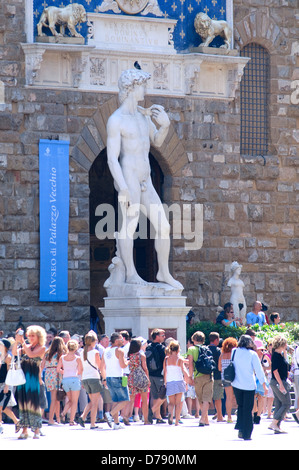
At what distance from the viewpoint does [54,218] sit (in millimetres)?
24500

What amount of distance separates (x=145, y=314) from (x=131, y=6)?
7.52 m

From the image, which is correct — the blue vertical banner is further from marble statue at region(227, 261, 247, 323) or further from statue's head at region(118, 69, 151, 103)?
statue's head at region(118, 69, 151, 103)

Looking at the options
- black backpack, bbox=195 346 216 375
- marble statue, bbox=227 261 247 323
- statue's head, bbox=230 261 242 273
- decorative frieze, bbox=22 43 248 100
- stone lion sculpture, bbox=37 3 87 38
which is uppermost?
stone lion sculpture, bbox=37 3 87 38

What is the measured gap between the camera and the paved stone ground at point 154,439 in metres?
14.9

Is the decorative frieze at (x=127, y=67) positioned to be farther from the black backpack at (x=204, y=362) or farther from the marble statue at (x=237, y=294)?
the black backpack at (x=204, y=362)

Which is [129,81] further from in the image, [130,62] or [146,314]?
[130,62]

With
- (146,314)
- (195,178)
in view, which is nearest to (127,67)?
(195,178)

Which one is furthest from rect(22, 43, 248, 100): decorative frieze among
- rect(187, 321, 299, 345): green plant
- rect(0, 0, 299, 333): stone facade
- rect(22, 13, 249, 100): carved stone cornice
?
rect(187, 321, 299, 345): green plant

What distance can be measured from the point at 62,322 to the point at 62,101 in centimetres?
431

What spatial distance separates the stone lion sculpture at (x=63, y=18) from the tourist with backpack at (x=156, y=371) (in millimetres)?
7753

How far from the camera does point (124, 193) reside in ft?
69.1

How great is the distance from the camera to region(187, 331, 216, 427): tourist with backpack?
18.8 meters

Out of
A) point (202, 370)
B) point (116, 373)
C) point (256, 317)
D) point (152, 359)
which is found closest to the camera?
point (116, 373)

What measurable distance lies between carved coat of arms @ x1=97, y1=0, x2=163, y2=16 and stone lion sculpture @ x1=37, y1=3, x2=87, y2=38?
58cm
